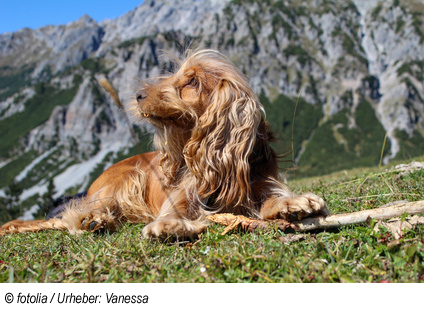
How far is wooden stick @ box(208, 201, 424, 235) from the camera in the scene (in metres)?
2.99

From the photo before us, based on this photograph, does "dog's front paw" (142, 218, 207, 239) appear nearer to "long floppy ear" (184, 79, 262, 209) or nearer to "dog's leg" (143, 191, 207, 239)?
"dog's leg" (143, 191, 207, 239)

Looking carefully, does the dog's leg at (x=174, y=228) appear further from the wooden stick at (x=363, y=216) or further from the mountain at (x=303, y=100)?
the mountain at (x=303, y=100)

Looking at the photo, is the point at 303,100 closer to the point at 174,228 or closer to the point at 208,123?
the point at 208,123

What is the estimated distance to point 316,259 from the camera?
2.56 meters

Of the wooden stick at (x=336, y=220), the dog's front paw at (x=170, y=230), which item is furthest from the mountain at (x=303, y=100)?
the dog's front paw at (x=170, y=230)

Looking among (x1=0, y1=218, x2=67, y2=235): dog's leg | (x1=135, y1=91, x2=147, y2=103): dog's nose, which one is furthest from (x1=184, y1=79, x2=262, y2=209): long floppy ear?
(x1=0, y1=218, x2=67, y2=235): dog's leg

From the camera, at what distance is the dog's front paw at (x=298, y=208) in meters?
3.26

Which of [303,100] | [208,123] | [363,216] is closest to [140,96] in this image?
[208,123]

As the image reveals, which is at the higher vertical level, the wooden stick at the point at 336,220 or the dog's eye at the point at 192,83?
the dog's eye at the point at 192,83

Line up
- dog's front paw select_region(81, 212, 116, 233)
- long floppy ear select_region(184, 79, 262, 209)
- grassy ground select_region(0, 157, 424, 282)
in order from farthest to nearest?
dog's front paw select_region(81, 212, 116, 233), long floppy ear select_region(184, 79, 262, 209), grassy ground select_region(0, 157, 424, 282)

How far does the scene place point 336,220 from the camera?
3104mm

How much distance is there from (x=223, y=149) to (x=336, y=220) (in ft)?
5.02
